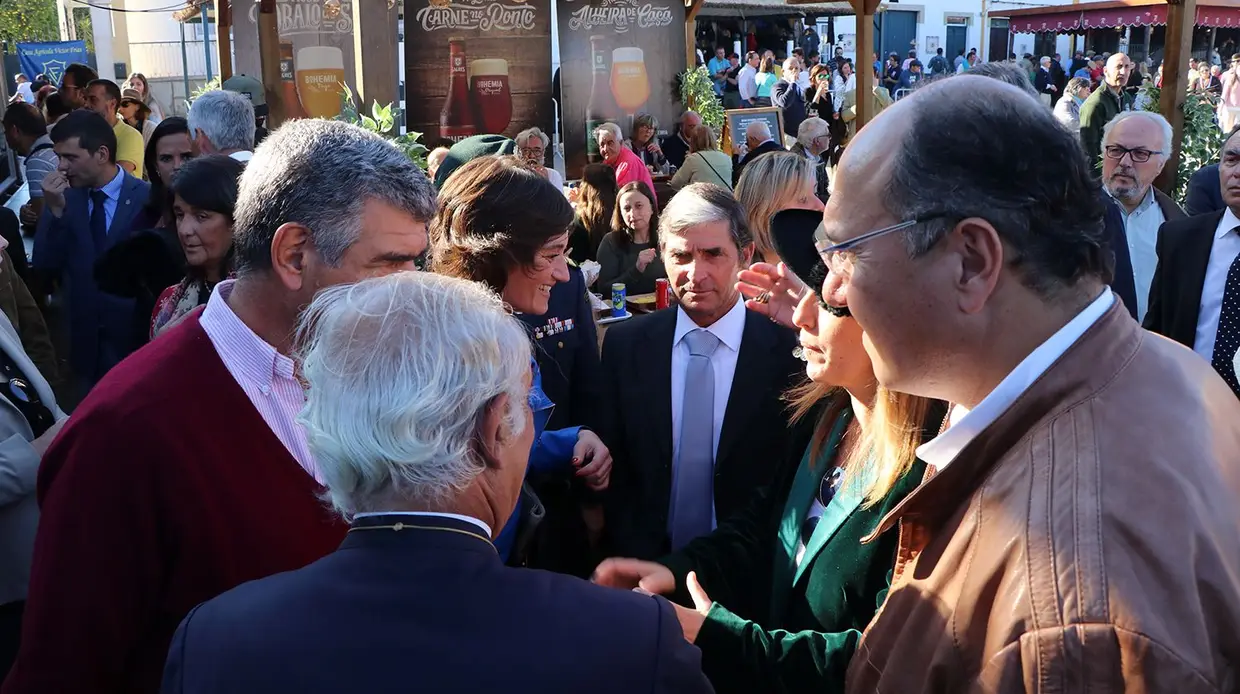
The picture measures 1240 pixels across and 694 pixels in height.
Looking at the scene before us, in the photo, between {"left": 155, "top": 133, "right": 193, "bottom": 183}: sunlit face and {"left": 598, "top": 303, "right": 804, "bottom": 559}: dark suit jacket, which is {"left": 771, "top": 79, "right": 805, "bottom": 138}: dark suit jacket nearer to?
{"left": 155, "top": 133, "right": 193, "bottom": 183}: sunlit face

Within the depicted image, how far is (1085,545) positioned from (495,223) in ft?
6.65

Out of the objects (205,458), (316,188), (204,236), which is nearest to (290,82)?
(204,236)

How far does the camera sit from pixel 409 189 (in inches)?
77.6

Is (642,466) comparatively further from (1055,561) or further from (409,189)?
(1055,561)

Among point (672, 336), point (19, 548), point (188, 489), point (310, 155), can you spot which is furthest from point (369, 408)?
point (672, 336)

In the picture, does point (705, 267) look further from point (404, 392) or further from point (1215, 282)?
point (1215, 282)

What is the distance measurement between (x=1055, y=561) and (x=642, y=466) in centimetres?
192

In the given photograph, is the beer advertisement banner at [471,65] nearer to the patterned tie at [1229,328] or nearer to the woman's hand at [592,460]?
the patterned tie at [1229,328]

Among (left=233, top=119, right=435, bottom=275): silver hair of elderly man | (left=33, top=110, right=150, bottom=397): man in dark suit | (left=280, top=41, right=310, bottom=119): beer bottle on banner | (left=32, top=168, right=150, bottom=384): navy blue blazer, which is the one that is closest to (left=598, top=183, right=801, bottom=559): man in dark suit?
(left=233, top=119, right=435, bottom=275): silver hair of elderly man

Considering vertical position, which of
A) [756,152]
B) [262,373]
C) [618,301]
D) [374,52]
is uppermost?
[374,52]

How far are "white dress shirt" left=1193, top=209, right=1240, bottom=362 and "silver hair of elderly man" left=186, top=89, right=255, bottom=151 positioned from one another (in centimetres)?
471

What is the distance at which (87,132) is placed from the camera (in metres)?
5.04

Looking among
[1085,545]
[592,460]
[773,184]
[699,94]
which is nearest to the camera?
[1085,545]

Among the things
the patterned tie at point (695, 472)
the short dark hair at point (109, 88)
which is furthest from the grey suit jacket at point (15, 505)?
the short dark hair at point (109, 88)
